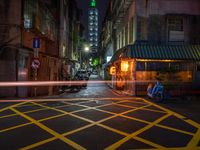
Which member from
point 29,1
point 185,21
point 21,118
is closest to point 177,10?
point 185,21

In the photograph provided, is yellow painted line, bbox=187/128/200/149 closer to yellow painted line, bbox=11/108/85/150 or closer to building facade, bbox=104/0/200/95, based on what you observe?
Result: yellow painted line, bbox=11/108/85/150

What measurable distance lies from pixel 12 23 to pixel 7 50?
2163mm

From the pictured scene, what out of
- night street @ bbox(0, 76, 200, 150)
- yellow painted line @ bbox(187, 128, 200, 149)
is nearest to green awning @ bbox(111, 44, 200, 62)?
night street @ bbox(0, 76, 200, 150)

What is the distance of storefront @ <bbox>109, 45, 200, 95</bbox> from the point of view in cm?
2098

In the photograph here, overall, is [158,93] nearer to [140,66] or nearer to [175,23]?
[140,66]

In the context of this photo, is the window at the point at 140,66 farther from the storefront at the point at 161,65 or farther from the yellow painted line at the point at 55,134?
the yellow painted line at the point at 55,134

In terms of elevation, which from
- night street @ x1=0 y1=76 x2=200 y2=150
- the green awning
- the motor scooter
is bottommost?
night street @ x1=0 y1=76 x2=200 y2=150

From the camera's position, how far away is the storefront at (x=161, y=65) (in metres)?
21.0

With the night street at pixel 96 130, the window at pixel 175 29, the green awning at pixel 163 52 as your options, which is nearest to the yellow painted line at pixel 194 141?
the night street at pixel 96 130

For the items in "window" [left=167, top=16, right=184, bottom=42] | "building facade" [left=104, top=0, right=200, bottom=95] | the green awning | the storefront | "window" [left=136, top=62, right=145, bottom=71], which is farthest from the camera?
"window" [left=167, top=16, right=184, bottom=42]

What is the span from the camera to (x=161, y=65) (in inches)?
869

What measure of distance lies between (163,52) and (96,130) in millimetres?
13839

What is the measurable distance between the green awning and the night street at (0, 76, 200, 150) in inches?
330

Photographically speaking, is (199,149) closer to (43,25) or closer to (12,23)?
(12,23)
